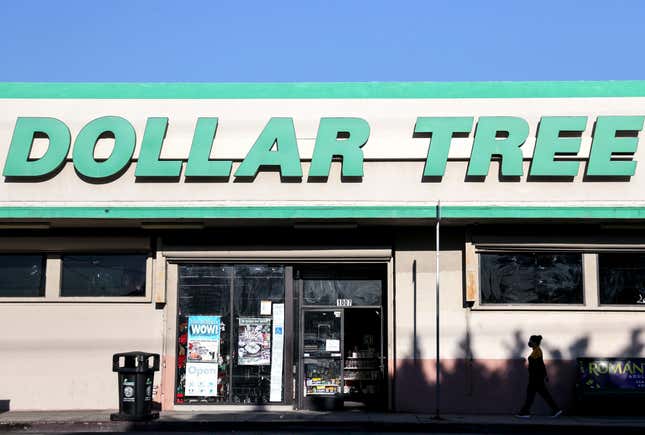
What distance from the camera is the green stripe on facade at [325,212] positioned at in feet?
56.4

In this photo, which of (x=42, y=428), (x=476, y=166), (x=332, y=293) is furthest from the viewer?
(x=332, y=293)

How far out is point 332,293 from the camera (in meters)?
19.0

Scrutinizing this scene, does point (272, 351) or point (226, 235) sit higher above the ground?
point (226, 235)

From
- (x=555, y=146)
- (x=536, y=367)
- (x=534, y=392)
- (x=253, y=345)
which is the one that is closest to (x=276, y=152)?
(x=253, y=345)

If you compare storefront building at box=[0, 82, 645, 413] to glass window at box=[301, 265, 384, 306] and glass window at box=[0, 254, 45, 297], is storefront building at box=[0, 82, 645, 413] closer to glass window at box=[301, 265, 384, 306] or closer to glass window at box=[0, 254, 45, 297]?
glass window at box=[0, 254, 45, 297]

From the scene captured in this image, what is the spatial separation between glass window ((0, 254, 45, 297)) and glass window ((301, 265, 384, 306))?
5.54m

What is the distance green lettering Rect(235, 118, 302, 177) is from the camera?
58.5 feet

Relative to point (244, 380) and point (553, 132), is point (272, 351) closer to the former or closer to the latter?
point (244, 380)

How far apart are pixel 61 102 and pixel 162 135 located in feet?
7.58

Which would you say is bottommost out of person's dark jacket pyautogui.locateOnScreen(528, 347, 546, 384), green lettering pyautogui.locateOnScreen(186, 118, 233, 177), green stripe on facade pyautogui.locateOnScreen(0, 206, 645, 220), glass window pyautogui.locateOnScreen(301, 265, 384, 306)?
person's dark jacket pyautogui.locateOnScreen(528, 347, 546, 384)

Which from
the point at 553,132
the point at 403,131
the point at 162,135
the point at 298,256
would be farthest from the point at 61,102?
the point at 553,132

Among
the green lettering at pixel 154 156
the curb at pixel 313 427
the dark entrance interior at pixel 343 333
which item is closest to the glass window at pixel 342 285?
the dark entrance interior at pixel 343 333

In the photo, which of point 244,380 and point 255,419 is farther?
point 244,380

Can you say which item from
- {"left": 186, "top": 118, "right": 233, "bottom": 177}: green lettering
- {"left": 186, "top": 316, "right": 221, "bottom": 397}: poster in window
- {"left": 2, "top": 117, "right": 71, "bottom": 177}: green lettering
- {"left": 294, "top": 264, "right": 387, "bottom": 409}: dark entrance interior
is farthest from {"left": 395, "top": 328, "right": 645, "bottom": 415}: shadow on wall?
{"left": 2, "top": 117, "right": 71, "bottom": 177}: green lettering
